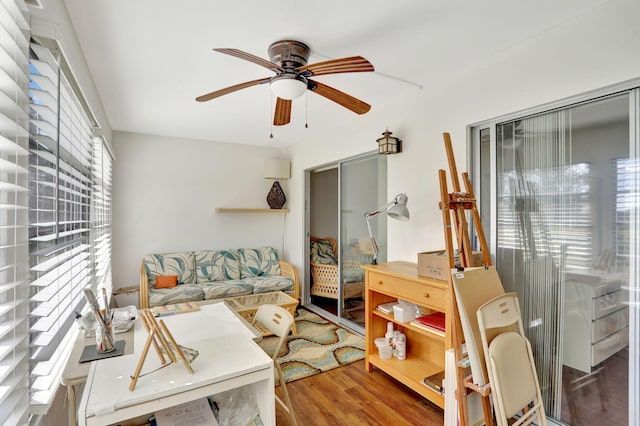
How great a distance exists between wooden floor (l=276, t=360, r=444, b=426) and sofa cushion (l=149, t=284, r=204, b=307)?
1.71 m

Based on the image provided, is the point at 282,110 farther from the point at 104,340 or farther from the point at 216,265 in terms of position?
the point at 216,265

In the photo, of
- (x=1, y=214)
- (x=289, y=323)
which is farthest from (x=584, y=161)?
(x=1, y=214)

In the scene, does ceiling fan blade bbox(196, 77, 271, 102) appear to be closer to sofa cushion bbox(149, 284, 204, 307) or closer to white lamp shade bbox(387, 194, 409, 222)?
white lamp shade bbox(387, 194, 409, 222)

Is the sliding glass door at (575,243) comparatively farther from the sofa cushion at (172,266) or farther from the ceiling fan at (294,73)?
the sofa cushion at (172,266)

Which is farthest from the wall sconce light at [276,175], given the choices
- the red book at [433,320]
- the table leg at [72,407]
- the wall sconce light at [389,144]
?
the table leg at [72,407]

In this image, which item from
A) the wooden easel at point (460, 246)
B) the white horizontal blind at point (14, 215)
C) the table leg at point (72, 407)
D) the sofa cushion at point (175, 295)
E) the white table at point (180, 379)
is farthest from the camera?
the sofa cushion at point (175, 295)

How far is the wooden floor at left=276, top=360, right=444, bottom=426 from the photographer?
83.7 inches

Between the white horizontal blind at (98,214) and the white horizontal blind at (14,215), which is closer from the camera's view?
the white horizontal blind at (14,215)

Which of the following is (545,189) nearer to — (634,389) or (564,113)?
(564,113)

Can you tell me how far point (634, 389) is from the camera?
1596 millimetres

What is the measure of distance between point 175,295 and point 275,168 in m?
2.21

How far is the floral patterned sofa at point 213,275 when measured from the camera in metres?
3.69

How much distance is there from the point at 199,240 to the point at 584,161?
430 centimetres

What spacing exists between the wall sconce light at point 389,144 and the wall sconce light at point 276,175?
2.19 metres
